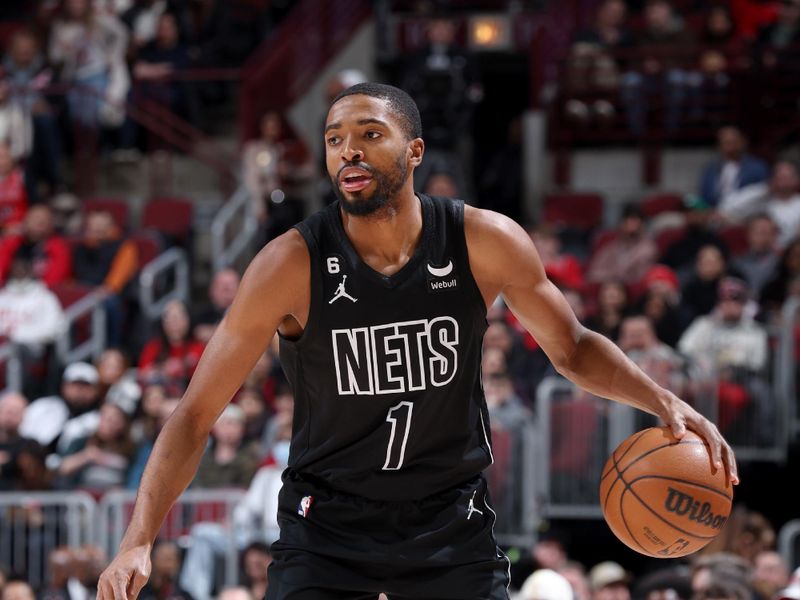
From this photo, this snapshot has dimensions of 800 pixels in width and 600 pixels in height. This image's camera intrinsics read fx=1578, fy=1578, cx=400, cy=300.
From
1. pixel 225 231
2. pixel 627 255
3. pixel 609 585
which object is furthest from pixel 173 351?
pixel 609 585

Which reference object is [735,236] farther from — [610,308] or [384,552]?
[384,552]

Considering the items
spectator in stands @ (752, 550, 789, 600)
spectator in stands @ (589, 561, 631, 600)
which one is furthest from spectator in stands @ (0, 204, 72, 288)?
spectator in stands @ (752, 550, 789, 600)

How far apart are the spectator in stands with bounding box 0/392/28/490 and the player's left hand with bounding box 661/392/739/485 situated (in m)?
6.76

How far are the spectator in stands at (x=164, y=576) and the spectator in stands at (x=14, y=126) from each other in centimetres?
592

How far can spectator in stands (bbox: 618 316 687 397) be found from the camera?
9.90 m

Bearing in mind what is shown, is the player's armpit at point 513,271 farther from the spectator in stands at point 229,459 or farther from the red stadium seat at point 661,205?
the red stadium seat at point 661,205

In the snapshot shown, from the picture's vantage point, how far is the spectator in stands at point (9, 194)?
13500 millimetres

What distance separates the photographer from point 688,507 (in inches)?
180

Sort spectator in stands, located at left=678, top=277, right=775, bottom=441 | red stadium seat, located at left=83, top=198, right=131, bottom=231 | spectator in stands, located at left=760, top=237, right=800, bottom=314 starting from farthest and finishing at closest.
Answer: red stadium seat, located at left=83, top=198, right=131, bottom=231 < spectator in stands, located at left=760, top=237, right=800, bottom=314 < spectator in stands, located at left=678, top=277, right=775, bottom=441

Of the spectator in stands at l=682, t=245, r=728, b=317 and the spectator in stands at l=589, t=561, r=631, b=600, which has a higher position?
the spectator in stands at l=682, t=245, r=728, b=317

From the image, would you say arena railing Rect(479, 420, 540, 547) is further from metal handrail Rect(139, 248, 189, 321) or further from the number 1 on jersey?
the number 1 on jersey

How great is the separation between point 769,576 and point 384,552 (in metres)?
4.71

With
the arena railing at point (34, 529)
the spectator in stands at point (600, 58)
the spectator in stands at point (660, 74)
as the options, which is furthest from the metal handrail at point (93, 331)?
the spectator in stands at point (660, 74)

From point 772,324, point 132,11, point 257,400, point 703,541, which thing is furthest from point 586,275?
point 703,541
